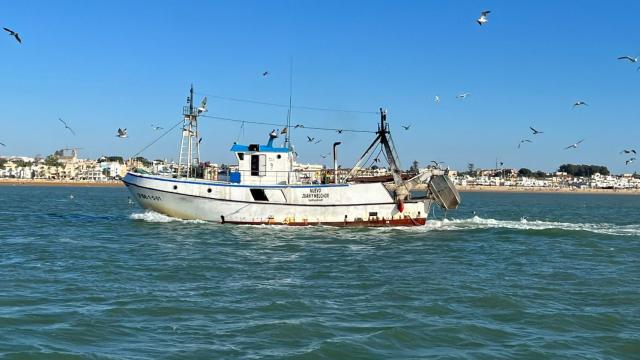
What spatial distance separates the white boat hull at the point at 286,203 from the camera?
31141 mm

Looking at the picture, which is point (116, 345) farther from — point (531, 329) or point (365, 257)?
point (365, 257)

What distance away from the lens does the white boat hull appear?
31141 millimetres

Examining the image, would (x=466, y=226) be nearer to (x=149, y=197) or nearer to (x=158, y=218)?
(x=158, y=218)

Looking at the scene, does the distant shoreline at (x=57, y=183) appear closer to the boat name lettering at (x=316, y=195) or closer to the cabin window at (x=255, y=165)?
the cabin window at (x=255, y=165)

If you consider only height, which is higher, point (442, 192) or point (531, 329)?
point (442, 192)

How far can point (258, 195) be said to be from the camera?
31.2 metres

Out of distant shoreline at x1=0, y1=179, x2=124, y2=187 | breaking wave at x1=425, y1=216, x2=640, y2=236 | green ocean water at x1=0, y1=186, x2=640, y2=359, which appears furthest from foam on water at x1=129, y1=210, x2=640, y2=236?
distant shoreline at x1=0, y1=179, x2=124, y2=187

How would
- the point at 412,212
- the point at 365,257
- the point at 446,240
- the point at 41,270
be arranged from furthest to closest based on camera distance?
the point at 412,212
the point at 446,240
the point at 365,257
the point at 41,270

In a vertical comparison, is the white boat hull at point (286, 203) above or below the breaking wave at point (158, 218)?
above

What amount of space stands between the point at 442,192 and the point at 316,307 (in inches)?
804

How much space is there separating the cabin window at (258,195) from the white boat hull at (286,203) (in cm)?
5

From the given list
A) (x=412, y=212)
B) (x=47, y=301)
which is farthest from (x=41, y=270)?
(x=412, y=212)

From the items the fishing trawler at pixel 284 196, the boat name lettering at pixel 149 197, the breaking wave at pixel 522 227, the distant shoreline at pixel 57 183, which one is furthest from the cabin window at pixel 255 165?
the distant shoreline at pixel 57 183

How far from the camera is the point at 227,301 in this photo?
13781 millimetres
